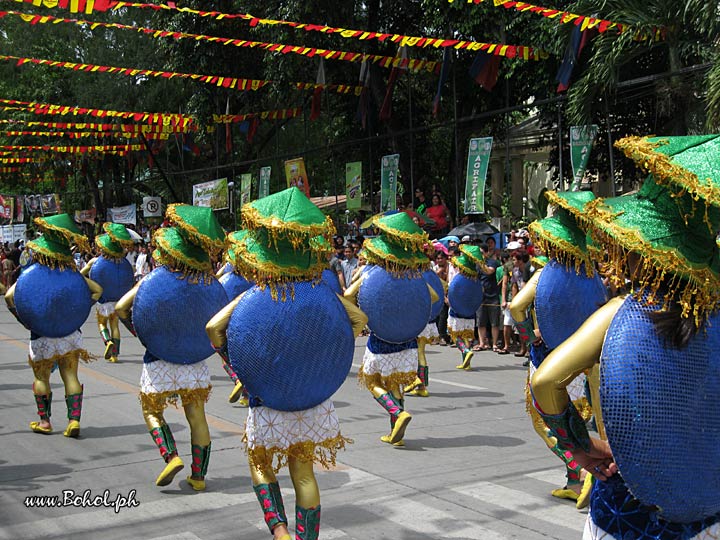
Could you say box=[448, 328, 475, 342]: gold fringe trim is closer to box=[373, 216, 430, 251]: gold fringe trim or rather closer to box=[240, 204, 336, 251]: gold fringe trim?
box=[373, 216, 430, 251]: gold fringe trim

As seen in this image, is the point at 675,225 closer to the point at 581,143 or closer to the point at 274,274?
the point at 274,274

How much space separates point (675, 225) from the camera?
2.64m

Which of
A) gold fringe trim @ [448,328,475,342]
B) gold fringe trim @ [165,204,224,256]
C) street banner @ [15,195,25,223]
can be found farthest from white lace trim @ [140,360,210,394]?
street banner @ [15,195,25,223]

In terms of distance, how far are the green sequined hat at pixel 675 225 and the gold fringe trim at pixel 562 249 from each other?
3441 millimetres

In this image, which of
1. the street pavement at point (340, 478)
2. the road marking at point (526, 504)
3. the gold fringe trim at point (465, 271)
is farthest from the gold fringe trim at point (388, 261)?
the gold fringe trim at point (465, 271)

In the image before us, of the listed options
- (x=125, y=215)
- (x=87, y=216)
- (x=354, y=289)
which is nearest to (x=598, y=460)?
(x=354, y=289)

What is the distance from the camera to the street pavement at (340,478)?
5.50 metres

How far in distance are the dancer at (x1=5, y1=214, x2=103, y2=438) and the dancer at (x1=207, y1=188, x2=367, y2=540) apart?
4.17 m

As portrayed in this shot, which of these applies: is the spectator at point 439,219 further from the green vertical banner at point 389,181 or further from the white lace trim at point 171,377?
the white lace trim at point 171,377

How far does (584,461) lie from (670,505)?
1.05ft

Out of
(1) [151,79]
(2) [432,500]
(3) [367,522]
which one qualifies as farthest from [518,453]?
(1) [151,79]

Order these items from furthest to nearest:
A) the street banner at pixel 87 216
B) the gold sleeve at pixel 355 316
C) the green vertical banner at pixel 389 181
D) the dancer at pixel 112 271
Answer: the street banner at pixel 87 216 < the green vertical banner at pixel 389 181 < the dancer at pixel 112 271 < the gold sleeve at pixel 355 316

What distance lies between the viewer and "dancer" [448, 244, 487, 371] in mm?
13219

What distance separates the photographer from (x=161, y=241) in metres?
6.39
